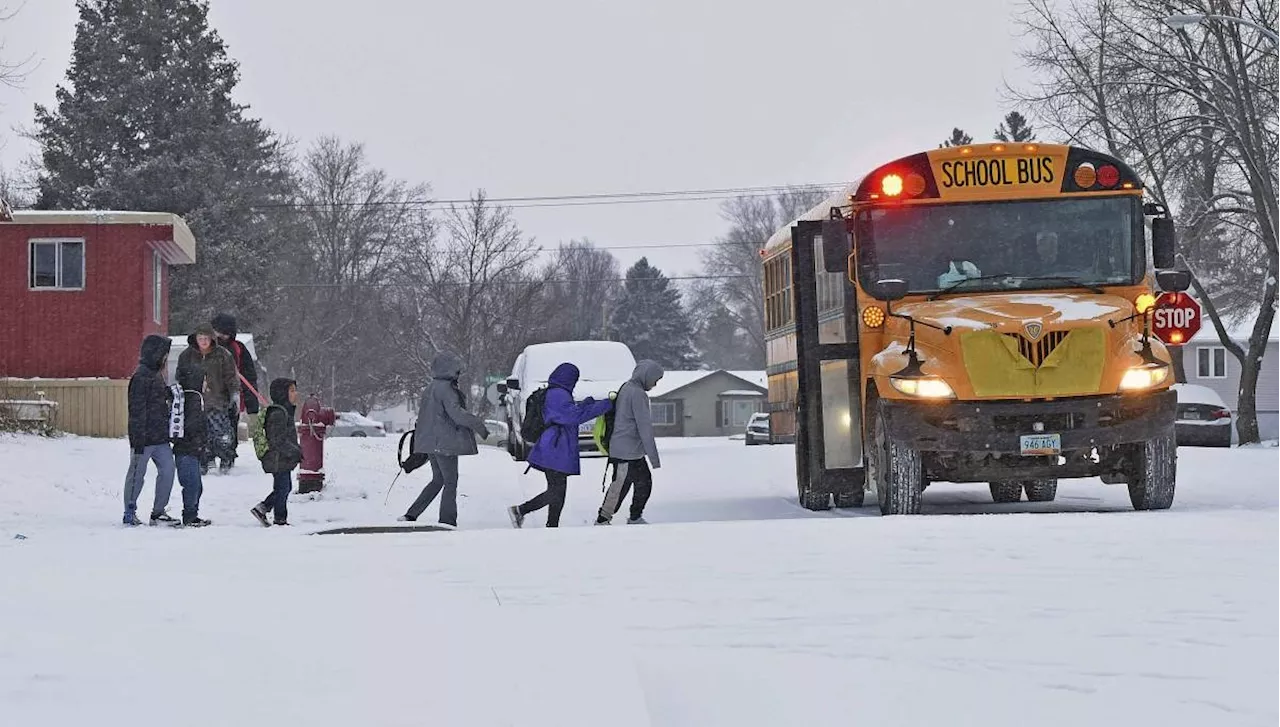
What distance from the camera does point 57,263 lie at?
97.8 ft

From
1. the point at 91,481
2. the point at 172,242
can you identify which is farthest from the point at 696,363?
the point at 91,481

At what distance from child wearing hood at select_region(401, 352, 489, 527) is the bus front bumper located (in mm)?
3725

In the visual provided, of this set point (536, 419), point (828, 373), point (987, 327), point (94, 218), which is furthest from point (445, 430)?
point (94, 218)

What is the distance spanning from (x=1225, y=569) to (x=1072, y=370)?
4.66 metres

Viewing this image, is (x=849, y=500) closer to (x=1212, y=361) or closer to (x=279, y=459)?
(x=279, y=459)

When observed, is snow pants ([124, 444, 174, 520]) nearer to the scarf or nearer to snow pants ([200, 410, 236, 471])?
the scarf

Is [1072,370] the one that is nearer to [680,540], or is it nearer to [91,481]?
[680,540]

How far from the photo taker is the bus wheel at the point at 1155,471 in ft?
42.2

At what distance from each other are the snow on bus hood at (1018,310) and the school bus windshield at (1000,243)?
0.83 feet

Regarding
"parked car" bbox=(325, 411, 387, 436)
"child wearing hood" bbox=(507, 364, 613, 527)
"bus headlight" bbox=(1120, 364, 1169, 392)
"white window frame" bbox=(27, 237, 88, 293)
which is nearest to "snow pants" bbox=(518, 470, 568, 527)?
"child wearing hood" bbox=(507, 364, 613, 527)

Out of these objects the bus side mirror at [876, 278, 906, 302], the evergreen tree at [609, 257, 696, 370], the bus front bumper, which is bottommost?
the bus front bumper

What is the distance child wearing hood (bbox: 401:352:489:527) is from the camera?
1395 cm

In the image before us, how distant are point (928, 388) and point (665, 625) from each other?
647cm


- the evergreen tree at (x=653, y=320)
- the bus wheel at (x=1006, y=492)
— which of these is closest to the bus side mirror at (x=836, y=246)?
the bus wheel at (x=1006, y=492)
